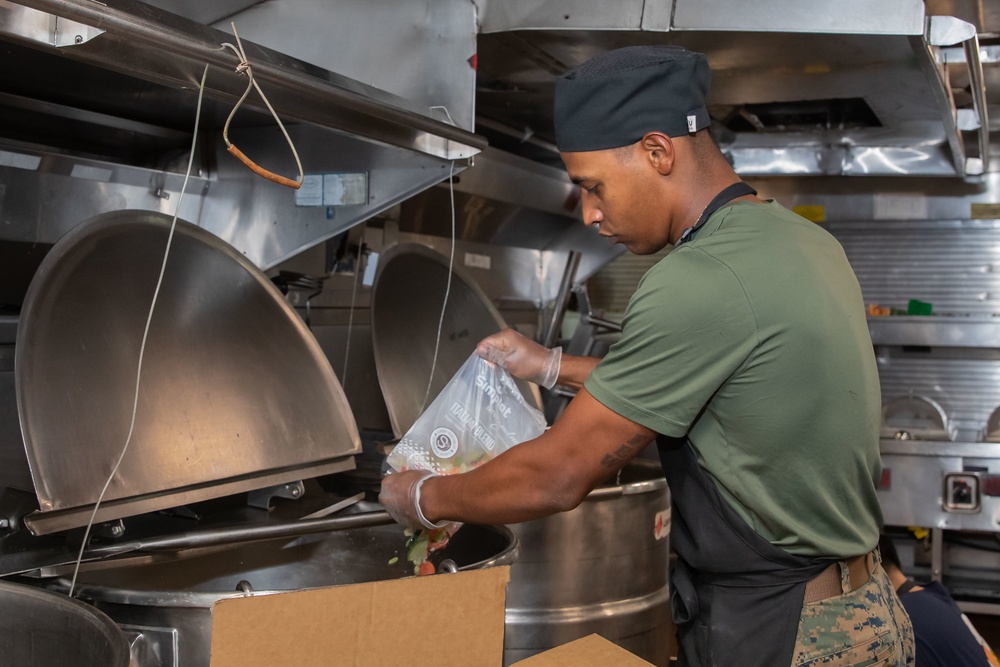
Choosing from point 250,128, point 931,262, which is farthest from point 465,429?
point 931,262

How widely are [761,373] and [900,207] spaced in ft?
11.6

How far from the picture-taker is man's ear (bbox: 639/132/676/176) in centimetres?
128

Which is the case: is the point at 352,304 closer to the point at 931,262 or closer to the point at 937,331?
the point at 937,331

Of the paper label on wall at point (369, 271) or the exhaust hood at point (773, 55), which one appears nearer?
the exhaust hood at point (773, 55)

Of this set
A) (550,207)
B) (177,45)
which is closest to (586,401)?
(177,45)

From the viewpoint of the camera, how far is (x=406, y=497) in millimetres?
1426

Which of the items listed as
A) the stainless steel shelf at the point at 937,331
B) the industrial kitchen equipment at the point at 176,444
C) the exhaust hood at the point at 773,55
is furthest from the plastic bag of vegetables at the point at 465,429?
the stainless steel shelf at the point at 937,331

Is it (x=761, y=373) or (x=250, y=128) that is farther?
(x=250, y=128)

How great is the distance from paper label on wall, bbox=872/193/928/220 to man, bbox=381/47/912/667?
330cm

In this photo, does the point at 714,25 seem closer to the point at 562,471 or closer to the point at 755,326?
the point at 755,326

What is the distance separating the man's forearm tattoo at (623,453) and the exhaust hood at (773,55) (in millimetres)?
1107

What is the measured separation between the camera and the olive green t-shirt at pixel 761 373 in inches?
45.6

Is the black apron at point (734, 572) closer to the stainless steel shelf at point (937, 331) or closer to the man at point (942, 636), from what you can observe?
the man at point (942, 636)

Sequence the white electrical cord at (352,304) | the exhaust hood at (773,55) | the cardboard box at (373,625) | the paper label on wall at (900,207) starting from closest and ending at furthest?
the cardboard box at (373,625)
the exhaust hood at (773,55)
the white electrical cord at (352,304)
the paper label on wall at (900,207)
